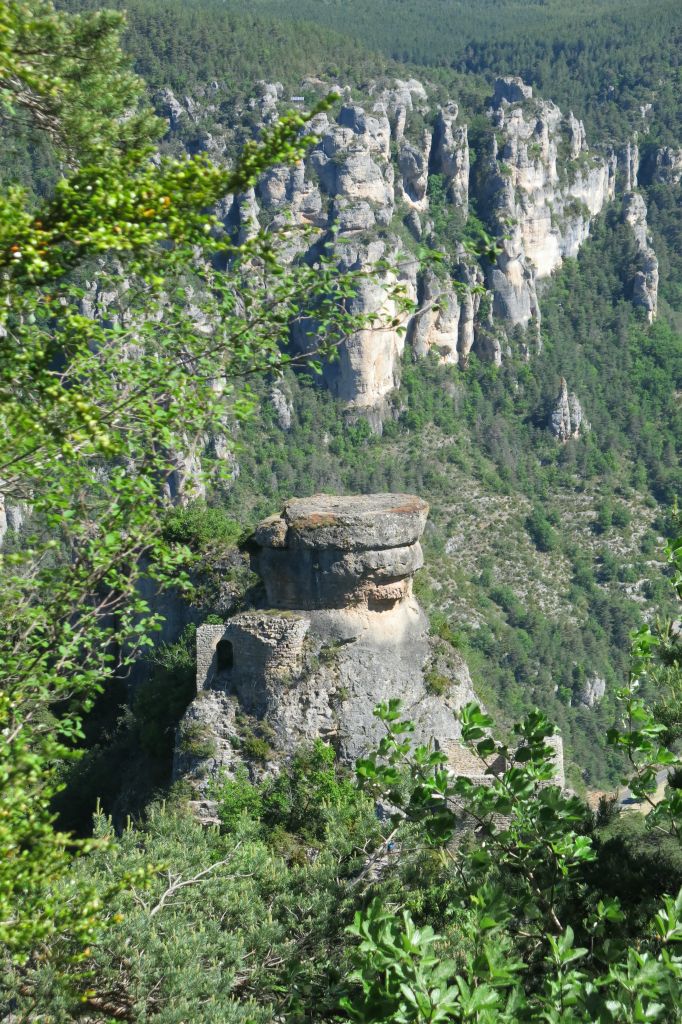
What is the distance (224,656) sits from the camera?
15.8 metres

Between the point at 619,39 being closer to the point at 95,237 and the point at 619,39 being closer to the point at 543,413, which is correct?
the point at 543,413

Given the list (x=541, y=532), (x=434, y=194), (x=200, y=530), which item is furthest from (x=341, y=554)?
(x=434, y=194)

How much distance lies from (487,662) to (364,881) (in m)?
51.1

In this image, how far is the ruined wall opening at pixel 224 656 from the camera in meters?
15.7

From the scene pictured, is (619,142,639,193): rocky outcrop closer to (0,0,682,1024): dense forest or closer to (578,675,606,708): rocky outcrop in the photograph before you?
(578,675,606,708): rocky outcrop

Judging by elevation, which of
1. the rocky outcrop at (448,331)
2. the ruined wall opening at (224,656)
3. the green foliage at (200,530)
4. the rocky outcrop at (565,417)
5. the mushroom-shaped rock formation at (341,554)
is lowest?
the rocky outcrop at (565,417)

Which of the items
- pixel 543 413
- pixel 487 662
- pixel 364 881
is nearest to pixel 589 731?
pixel 487 662

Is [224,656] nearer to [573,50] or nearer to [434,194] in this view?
[434,194]

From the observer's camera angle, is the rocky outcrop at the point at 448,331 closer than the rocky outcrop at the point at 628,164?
Yes

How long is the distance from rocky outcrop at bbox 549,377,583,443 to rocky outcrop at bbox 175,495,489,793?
7590 cm

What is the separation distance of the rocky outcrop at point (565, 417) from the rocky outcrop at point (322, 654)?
75901 millimetres

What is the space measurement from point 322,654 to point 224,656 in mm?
1739

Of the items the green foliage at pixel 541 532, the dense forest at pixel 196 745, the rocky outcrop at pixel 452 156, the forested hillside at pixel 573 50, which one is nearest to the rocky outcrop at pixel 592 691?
the green foliage at pixel 541 532

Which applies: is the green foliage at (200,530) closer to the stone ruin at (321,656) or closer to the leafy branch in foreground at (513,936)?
the stone ruin at (321,656)
